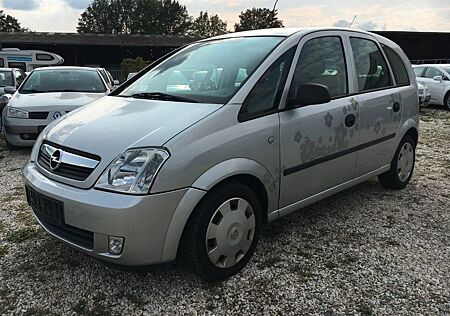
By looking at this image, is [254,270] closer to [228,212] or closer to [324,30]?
[228,212]

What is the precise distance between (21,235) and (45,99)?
11.5 ft

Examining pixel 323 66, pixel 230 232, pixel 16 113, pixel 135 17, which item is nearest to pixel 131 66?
pixel 16 113

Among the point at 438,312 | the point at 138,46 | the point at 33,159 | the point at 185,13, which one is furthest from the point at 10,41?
the point at 185,13

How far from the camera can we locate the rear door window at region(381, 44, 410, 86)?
4.21 metres

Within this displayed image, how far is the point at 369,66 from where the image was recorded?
3.89 metres

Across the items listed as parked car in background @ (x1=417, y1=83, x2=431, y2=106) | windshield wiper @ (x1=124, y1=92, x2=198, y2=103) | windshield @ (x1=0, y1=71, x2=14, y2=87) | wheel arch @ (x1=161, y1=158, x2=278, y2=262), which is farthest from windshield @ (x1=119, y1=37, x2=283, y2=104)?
parked car in background @ (x1=417, y1=83, x2=431, y2=106)

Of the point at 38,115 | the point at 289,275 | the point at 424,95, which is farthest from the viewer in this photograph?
the point at 424,95

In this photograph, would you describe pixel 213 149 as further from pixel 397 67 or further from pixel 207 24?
pixel 207 24

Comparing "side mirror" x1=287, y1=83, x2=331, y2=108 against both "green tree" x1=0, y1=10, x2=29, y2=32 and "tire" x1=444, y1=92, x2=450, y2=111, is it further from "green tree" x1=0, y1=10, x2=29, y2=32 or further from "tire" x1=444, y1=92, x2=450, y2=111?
"green tree" x1=0, y1=10, x2=29, y2=32

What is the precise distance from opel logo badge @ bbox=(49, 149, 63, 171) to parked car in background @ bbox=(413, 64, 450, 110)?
41.9 feet

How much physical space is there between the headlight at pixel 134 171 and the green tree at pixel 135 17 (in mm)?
72315

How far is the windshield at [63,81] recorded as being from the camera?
6996 millimetres

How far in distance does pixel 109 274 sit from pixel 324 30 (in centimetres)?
256

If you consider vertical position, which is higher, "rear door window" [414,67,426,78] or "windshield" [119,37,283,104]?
"windshield" [119,37,283,104]
